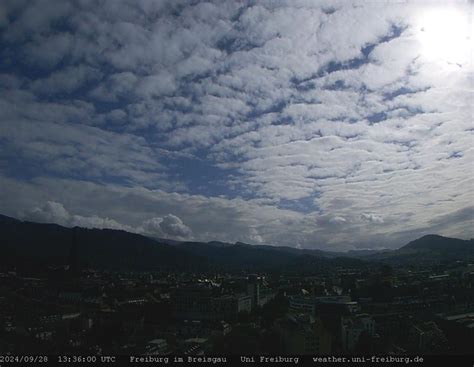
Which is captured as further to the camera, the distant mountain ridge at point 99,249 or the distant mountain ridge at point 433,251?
the distant mountain ridge at point 433,251

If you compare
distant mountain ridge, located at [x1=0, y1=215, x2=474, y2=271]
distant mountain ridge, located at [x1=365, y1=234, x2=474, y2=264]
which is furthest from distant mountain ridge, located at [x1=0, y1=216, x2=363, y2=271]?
distant mountain ridge, located at [x1=365, y1=234, x2=474, y2=264]

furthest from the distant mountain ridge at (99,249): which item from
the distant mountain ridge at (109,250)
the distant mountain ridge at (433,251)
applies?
the distant mountain ridge at (433,251)

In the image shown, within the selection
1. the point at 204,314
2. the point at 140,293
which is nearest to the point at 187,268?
the point at 140,293

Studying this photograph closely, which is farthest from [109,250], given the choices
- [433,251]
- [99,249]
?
[433,251]

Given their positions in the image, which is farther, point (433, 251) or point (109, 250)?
point (433, 251)

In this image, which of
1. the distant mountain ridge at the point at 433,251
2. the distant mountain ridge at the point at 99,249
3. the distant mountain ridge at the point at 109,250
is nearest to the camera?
A: the distant mountain ridge at the point at 99,249

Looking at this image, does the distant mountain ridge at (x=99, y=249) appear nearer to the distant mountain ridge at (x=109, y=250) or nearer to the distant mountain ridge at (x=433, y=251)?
the distant mountain ridge at (x=109, y=250)

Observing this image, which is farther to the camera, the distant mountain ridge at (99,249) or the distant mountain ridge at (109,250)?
the distant mountain ridge at (109,250)

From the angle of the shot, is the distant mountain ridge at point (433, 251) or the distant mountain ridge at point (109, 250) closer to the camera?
the distant mountain ridge at point (109, 250)

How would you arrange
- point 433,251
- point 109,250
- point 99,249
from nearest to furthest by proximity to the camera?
point 99,249 < point 109,250 < point 433,251

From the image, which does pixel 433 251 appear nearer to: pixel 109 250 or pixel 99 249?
pixel 109 250

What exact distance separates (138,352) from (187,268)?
198 ft

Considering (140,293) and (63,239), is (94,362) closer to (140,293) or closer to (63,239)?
(140,293)

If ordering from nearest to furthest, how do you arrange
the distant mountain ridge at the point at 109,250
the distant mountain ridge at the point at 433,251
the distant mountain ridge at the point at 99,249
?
the distant mountain ridge at the point at 99,249 < the distant mountain ridge at the point at 109,250 < the distant mountain ridge at the point at 433,251
